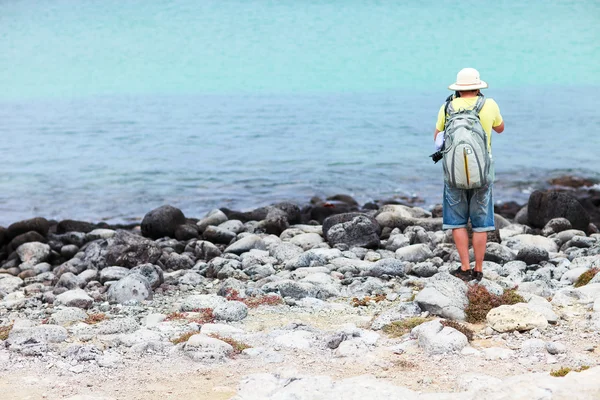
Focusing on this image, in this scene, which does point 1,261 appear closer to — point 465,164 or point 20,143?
point 465,164

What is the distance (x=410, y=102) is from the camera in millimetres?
64000

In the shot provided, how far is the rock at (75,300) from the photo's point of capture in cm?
1026

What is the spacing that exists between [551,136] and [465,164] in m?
37.9

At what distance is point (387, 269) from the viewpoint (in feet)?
36.2

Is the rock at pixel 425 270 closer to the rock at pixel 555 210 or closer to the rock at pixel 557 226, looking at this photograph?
the rock at pixel 557 226

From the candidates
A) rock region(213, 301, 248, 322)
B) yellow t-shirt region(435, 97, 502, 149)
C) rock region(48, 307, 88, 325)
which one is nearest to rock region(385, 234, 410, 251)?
yellow t-shirt region(435, 97, 502, 149)

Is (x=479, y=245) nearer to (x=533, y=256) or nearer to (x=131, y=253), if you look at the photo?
(x=533, y=256)

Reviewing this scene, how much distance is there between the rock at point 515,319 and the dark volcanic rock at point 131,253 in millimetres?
6542

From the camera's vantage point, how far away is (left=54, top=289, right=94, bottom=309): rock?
33.7 ft

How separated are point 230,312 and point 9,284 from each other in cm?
515

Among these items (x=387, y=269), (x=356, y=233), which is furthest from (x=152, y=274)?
(x=356, y=233)

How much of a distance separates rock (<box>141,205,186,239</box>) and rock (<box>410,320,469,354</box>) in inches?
399

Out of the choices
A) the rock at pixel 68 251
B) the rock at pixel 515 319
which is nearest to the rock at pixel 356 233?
the rock at pixel 68 251

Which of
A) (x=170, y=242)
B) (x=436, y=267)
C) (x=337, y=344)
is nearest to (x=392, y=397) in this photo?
(x=337, y=344)
